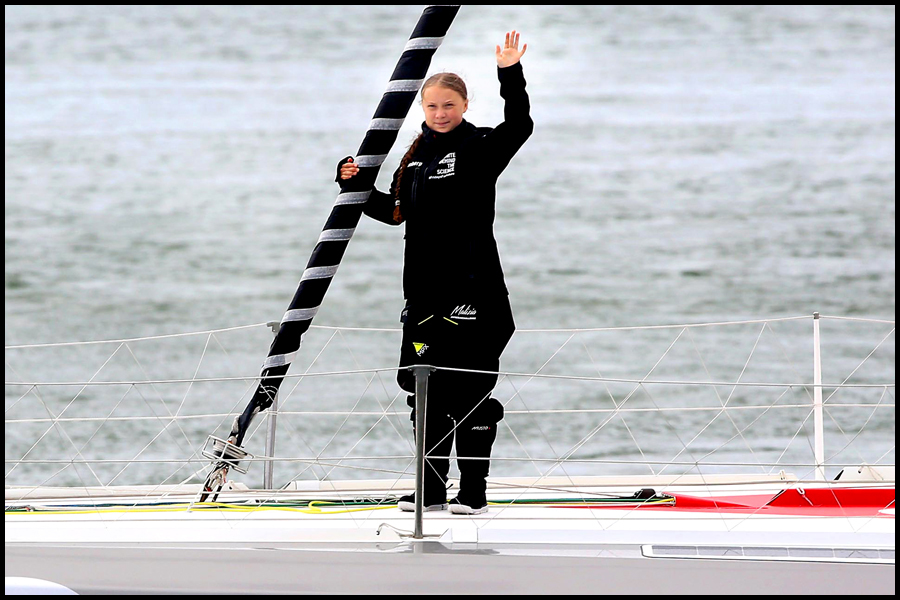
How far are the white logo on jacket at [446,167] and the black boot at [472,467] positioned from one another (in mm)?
548

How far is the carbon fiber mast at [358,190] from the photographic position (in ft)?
8.73

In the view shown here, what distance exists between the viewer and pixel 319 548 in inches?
90.3

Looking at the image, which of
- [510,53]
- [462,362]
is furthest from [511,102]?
[462,362]

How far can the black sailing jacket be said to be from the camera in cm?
245

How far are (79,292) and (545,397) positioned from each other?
14.4 feet

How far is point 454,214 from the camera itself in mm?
2473

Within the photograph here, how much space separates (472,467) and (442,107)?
0.81m

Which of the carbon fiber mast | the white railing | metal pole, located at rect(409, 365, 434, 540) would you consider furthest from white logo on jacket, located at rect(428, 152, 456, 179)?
the white railing

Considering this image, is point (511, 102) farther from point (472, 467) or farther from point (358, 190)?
point (472, 467)

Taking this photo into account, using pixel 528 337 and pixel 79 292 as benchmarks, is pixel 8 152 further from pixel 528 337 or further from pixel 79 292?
pixel 528 337

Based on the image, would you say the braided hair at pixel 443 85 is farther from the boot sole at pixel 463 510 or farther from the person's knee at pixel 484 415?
the boot sole at pixel 463 510

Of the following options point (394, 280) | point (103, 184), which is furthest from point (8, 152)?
point (394, 280)

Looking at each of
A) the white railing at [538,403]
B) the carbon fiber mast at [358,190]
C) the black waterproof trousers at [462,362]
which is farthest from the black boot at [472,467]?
the white railing at [538,403]

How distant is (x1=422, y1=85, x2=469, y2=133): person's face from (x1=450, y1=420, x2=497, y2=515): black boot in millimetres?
662
